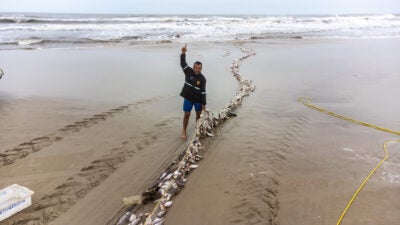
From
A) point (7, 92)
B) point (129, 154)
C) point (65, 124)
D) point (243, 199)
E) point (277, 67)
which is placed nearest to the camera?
point (243, 199)

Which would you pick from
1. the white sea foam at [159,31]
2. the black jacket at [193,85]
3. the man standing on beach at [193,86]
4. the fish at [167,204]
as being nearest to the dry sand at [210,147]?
the fish at [167,204]

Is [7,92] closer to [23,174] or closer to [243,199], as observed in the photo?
[23,174]

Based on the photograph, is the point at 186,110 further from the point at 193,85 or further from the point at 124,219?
the point at 124,219

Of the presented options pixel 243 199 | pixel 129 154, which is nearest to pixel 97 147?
pixel 129 154

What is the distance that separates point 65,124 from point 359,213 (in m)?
6.46

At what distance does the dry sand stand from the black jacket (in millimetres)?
964

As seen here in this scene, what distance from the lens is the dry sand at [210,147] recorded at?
4559 millimetres

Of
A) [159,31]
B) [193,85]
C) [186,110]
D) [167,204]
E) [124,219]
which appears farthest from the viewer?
[159,31]

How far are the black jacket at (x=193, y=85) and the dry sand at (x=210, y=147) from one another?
96cm

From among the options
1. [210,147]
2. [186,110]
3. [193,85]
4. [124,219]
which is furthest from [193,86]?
[124,219]

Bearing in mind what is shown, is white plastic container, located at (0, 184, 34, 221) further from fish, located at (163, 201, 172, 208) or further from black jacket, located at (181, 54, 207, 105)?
black jacket, located at (181, 54, 207, 105)

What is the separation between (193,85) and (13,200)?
384 centimetres

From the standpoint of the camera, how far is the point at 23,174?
216 inches

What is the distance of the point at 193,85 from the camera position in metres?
6.75
